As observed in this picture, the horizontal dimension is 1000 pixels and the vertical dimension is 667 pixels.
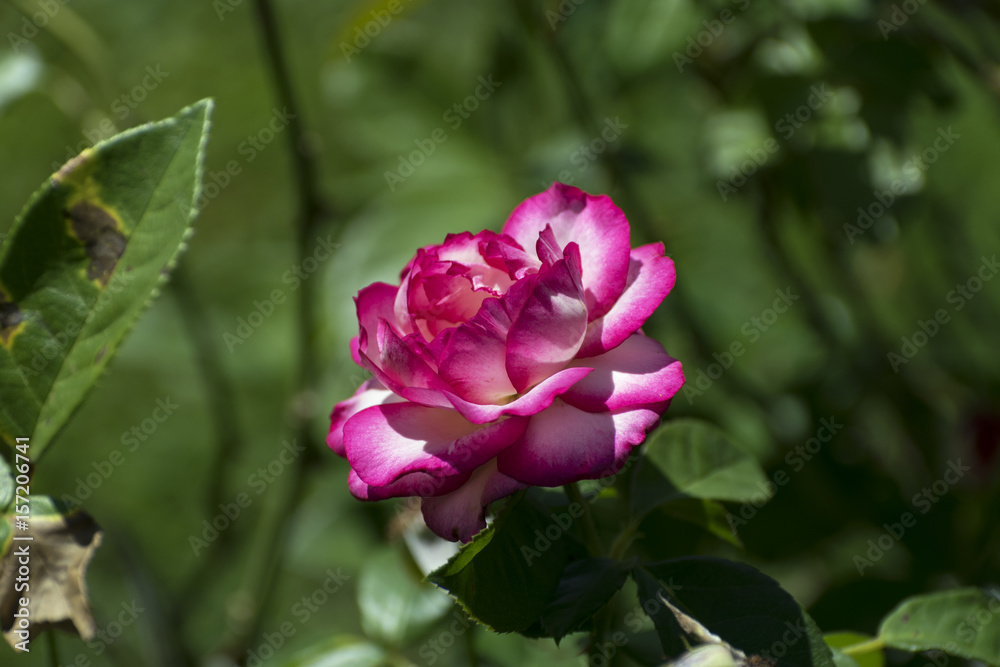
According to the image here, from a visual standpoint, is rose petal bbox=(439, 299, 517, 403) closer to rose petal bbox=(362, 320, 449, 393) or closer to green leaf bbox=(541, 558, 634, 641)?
rose petal bbox=(362, 320, 449, 393)

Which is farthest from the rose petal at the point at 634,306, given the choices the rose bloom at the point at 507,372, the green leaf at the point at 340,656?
the green leaf at the point at 340,656

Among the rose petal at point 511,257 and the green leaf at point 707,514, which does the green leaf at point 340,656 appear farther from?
the rose petal at point 511,257

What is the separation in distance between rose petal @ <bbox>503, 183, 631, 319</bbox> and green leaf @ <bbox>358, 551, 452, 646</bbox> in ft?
1.17

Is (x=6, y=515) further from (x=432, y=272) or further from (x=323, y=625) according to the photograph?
(x=323, y=625)

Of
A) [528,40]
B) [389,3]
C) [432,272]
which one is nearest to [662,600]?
[432,272]

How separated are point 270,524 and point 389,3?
0.67 meters

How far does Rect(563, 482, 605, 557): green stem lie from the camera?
18.1 inches

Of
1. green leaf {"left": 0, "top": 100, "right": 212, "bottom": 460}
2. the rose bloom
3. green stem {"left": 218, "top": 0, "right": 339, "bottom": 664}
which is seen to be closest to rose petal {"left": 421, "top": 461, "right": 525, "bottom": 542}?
the rose bloom

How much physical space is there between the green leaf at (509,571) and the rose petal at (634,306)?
10cm

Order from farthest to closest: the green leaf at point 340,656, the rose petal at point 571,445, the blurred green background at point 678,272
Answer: the blurred green background at point 678,272 → the green leaf at point 340,656 → the rose petal at point 571,445

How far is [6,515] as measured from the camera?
1.51ft

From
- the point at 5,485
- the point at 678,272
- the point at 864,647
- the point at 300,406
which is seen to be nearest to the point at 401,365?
the point at 5,485

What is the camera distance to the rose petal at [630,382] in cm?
42

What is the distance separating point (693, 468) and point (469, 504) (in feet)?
0.67
